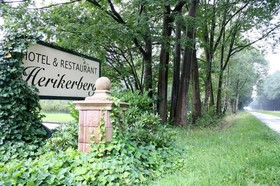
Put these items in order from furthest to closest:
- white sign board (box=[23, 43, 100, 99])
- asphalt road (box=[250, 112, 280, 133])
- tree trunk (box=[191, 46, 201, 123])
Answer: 1. tree trunk (box=[191, 46, 201, 123])
2. asphalt road (box=[250, 112, 280, 133])
3. white sign board (box=[23, 43, 100, 99])

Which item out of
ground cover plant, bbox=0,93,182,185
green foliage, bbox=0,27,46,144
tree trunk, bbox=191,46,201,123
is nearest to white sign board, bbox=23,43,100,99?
green foliage, bbox=0,27,46,144

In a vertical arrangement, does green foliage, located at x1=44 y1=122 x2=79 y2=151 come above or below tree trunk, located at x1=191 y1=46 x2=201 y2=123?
below

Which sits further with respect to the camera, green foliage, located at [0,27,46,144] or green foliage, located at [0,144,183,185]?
green foliage, located at [0,27,46,144]

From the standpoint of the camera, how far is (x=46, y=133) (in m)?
4.17

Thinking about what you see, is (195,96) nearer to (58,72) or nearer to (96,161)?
(58,72)

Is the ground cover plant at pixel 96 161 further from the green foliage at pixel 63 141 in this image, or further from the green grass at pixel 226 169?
the green grass at pixel 226 169

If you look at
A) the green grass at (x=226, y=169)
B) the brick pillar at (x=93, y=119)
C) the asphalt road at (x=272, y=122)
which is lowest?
the asphalt road at (x=272, y=122)

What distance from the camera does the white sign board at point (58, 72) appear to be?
13.9 feet

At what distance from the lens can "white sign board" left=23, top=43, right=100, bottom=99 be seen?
167 inches

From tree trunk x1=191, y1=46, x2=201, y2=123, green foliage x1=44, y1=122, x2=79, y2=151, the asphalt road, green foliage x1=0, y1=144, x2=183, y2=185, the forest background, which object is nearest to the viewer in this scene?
green foliage x1=0, y1=144, x2=183, y2=185

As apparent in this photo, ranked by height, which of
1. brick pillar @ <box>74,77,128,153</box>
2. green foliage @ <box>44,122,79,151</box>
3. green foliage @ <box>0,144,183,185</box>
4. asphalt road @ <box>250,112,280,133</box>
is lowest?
asphalt road @ <box>250,112,280,133</box>

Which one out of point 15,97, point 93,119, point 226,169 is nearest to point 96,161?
point 93,119

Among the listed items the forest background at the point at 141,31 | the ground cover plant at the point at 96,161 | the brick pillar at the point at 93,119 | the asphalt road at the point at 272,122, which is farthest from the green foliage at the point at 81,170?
the asphalt road at the point at 272,122

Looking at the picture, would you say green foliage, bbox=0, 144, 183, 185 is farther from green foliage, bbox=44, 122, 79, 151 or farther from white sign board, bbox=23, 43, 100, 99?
white sign board, bbox=23, 43, 100, 99
